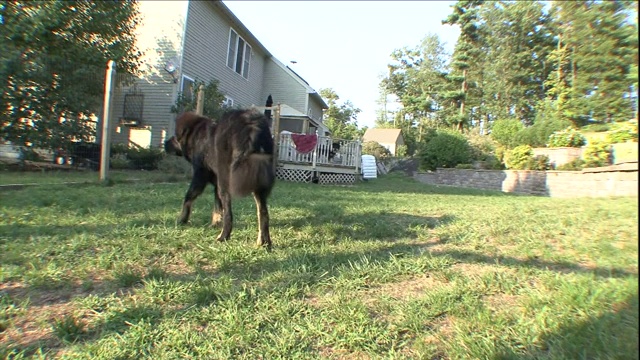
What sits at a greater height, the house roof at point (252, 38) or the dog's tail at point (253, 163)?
the house roof at point (252, 38)

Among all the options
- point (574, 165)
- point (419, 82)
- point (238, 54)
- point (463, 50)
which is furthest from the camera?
point (419, 82)

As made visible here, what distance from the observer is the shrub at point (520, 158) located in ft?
40.6

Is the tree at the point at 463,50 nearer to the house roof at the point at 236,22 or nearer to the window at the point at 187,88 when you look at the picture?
the house roof at the point at 236,22

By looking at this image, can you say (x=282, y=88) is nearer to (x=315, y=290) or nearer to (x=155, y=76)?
(x=155, y=76)

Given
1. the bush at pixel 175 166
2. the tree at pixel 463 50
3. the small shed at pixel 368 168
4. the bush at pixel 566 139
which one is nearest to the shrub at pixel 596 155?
the bush at pixel 566 139

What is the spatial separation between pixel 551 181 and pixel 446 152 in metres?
7.62

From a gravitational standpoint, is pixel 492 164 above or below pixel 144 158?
above

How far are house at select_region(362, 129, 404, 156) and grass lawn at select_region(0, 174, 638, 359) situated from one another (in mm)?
51758

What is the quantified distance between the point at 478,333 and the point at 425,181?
17317 millimetres

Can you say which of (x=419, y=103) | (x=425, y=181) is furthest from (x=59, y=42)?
(x=419, y=103)

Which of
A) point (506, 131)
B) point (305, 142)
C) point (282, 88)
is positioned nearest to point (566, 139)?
point (506, 131)

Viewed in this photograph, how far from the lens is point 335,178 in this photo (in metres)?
14.1

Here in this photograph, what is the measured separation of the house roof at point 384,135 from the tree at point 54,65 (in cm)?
4608

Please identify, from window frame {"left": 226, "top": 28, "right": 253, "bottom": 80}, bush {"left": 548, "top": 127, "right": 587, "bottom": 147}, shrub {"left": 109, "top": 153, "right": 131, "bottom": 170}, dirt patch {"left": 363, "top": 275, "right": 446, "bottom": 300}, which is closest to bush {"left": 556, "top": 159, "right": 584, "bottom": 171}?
bush {"left": 548, "top": 127, "right": 587, "bottom": 147}
